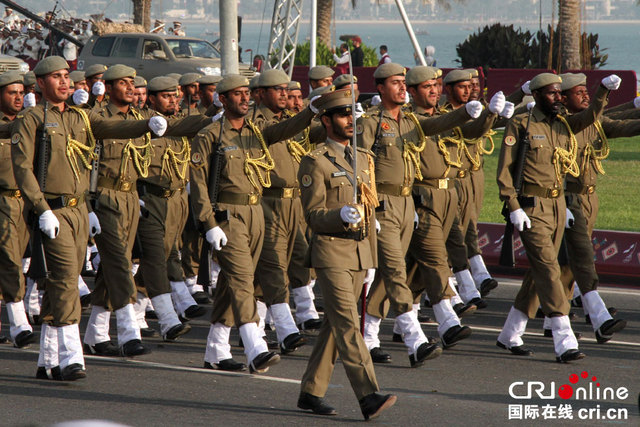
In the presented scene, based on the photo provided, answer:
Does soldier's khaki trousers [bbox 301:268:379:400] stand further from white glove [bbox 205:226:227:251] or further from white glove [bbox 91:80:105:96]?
white glove [bbox 91:80:105:96]

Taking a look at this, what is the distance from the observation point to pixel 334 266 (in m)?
7.98

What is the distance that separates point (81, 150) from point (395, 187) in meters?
2.57

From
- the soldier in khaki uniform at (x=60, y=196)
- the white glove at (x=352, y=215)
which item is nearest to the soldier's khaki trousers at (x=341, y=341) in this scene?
the white glove at (x=352, y=215)

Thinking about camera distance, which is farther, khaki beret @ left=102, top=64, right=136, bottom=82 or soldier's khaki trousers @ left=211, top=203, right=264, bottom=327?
khaki beret @ left=102, top=64, right=136, bottom=82

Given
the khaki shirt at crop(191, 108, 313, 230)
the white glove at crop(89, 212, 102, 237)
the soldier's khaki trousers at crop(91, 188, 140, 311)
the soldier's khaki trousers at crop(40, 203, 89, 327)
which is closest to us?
the soldier's khaki trousers at crop(40, 203, 89, 327)

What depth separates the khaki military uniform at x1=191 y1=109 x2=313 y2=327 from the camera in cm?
925

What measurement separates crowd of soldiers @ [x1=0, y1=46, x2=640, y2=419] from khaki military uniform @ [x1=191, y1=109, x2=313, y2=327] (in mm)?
14

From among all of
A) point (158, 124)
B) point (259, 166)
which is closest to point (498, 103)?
point (259, 166)

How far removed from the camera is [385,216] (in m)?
9.68

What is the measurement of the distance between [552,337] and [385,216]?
7.12 ft

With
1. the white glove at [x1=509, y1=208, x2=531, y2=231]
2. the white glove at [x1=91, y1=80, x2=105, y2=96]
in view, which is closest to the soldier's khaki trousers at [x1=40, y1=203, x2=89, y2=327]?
the white glove at [x1=509, y1=208, x2=531, y2=231]

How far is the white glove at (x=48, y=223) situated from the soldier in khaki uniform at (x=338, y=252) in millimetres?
1939

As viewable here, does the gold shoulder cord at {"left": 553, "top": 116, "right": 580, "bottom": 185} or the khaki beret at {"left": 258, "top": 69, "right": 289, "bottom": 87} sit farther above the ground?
the khaki beret at {"left": 258, "top": 69, "right": 289, "bottom": 87}

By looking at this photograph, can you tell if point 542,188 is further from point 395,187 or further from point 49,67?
point 49,67
